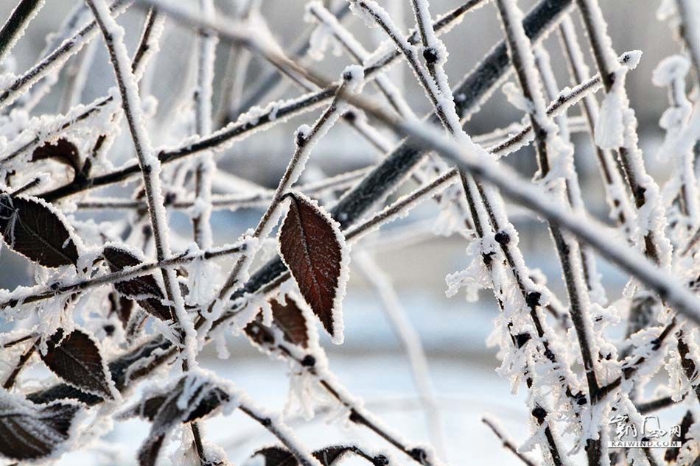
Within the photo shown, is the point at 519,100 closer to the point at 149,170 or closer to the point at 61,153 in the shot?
the point at 149,170

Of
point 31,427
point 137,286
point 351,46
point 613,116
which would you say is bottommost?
point 31,427

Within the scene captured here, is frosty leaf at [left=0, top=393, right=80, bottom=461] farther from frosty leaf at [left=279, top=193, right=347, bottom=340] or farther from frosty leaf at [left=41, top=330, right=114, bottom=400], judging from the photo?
frosty leaf at [left=279, top=193, right=347, bottom=340]

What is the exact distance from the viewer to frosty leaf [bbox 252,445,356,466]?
0.49 meters

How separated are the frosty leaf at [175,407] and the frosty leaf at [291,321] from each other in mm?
195

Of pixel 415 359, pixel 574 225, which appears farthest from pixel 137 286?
pixel 415 359

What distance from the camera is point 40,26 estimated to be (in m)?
Result: 6.41

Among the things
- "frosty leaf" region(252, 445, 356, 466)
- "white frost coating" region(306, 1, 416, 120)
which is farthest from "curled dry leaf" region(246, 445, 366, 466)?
"white frost coating" region(306, 1, 416, 120)

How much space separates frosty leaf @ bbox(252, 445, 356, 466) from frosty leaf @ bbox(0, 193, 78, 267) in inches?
8.3

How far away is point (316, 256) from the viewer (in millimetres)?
455

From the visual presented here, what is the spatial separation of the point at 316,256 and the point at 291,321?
0.16 metres

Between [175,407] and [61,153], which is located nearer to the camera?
[175,407]

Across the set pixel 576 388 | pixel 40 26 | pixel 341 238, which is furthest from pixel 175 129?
pixel 40 26

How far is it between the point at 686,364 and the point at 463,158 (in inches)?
13.4

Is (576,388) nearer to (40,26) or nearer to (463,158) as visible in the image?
(463,158)
